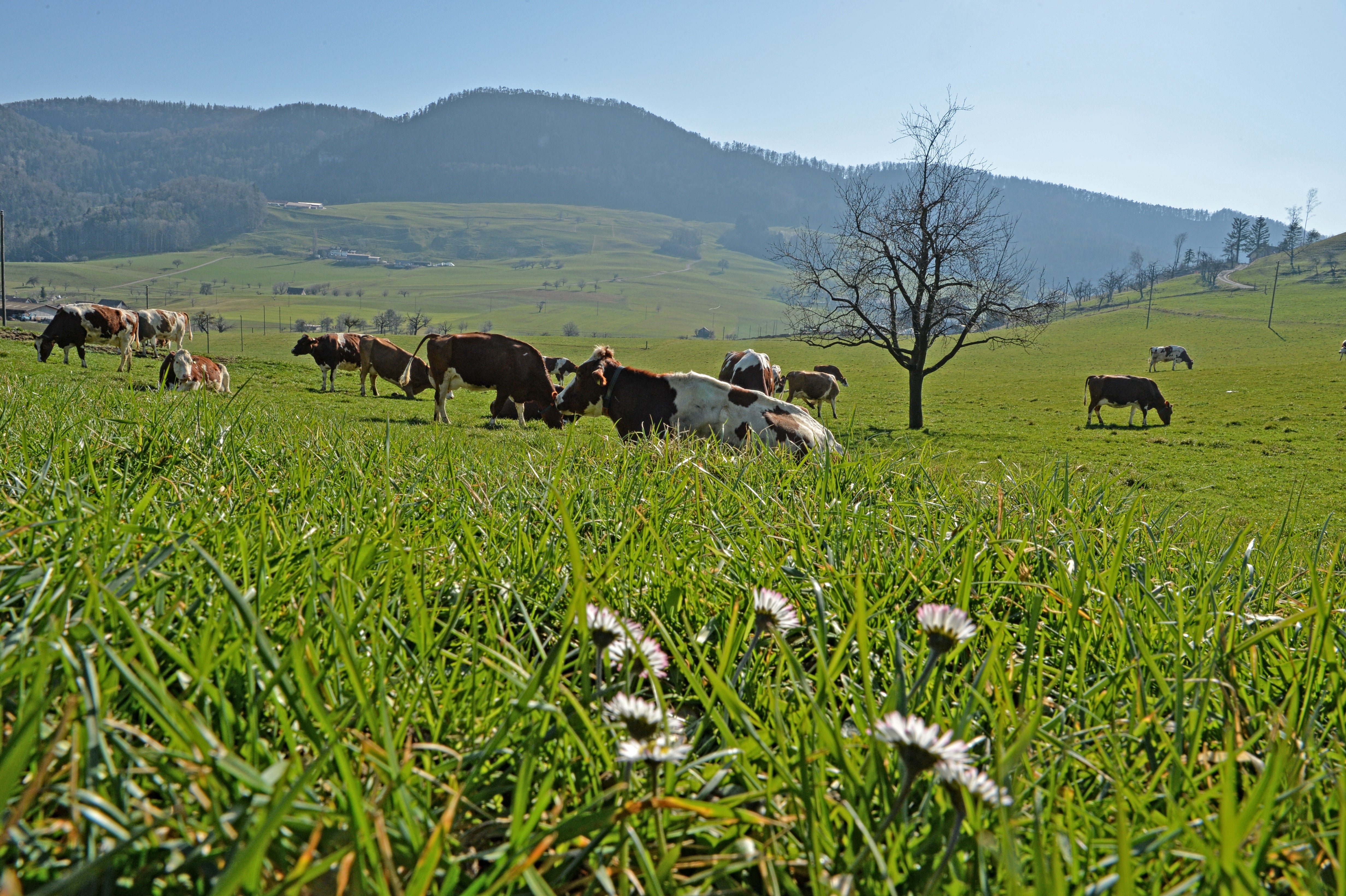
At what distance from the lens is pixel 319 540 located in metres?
2.02

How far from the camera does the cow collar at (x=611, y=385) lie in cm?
1300

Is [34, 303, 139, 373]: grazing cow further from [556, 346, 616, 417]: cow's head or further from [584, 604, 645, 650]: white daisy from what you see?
[584, 604, 645, 650]: white daisy

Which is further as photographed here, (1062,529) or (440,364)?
(440,364)

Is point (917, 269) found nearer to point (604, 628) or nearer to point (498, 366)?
point (498, 366)

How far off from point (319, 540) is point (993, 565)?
6.47 feet

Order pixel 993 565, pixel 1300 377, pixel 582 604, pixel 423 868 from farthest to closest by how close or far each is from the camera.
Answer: pixel 1300 377 < pixel 993 565 < pixel 582 604 < pixel 423 868

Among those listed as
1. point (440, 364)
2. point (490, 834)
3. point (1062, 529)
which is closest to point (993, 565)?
point (1062, 529)

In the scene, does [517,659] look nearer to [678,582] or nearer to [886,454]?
[678,582]

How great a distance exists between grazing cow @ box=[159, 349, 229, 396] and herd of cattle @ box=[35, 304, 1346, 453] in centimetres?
5

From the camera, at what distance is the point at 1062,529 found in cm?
283

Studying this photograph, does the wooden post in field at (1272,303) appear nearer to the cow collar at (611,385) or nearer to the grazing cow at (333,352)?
the grazing cow at (333,352)

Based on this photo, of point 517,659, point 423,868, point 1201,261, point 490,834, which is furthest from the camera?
point 1201,261

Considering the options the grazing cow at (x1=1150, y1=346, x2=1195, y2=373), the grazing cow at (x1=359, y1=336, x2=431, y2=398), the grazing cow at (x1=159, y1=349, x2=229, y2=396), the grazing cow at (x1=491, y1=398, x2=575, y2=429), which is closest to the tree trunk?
the grazing cow at (x1=491, y1=398, x2=575, y2=429)

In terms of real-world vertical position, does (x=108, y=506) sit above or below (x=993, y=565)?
above
